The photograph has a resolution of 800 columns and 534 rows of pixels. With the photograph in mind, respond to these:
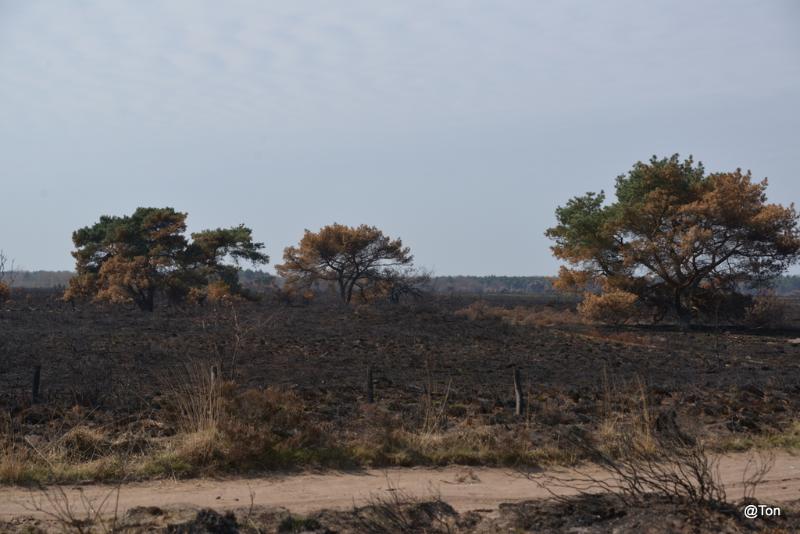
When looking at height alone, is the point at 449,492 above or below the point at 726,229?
below

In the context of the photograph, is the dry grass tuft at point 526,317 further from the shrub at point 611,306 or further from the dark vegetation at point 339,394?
the dark vegetation at point 339,394

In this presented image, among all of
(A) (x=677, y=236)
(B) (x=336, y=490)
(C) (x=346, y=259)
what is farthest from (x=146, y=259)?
(B) (x=336, y=490)

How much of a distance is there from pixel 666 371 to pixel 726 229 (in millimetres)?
21245

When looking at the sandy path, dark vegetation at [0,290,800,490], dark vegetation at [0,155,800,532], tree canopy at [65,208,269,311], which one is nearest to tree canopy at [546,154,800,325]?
dark vegetation at [0,155,800,532]

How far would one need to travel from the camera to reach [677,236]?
1614 inches

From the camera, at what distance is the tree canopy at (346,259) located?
5434 centimetres

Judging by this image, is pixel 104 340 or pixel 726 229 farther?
pixel 726 229

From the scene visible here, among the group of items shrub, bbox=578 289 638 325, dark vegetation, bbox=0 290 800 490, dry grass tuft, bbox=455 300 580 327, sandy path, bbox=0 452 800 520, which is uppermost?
shrub, bbox=578 289 638 325

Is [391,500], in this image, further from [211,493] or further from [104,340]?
[104,340]

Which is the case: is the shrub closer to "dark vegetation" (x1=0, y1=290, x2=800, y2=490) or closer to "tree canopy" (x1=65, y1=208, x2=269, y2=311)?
"dark vegetation" (x1=0, y1=290, x2=800, y2=490)

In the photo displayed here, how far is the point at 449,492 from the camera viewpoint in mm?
8500

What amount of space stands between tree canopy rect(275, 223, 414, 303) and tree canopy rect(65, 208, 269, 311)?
22.4ft

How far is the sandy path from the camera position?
7.89 m

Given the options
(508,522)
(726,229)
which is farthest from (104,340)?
(726,229)
